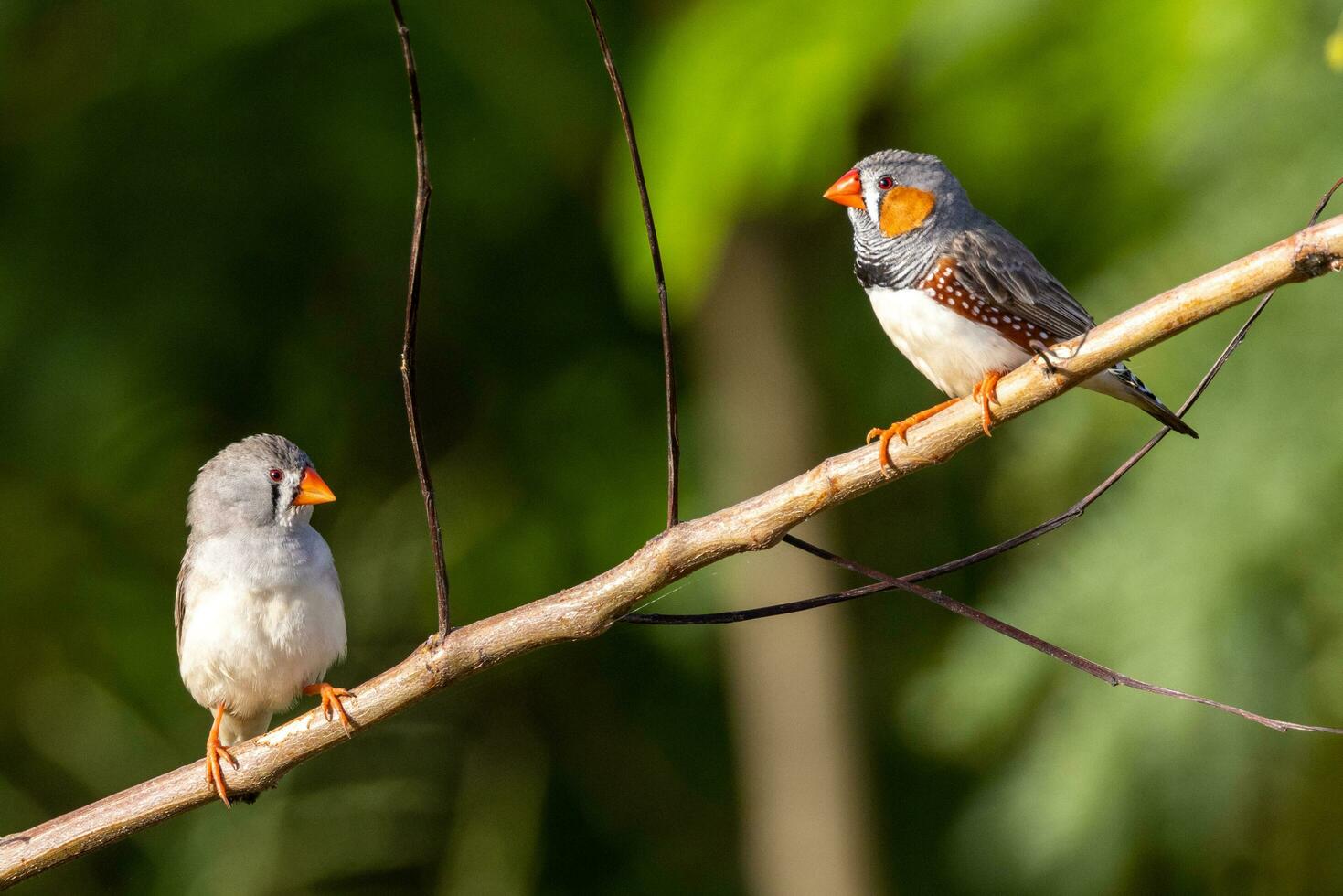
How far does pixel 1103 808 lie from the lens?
523 centimetres

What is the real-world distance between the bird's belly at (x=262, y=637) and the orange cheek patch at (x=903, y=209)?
1.64m

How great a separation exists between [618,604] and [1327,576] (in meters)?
3.51

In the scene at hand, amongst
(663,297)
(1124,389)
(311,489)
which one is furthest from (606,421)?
(663,297)

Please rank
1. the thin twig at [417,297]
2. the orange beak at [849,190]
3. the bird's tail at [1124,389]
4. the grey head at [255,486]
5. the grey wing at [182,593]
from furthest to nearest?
the grey wing at [182,593] < the grey head at [255,486] < the bird's tail at [1124,389] < the orange beak at [849,190] < the thin twig at [417,297]

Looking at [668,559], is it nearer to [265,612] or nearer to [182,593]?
[265,612]

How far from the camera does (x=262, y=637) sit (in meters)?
3.32

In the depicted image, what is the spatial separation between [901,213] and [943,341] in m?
0.23

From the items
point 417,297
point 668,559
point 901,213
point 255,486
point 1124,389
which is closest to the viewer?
point 417,297

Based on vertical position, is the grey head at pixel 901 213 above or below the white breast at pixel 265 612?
above

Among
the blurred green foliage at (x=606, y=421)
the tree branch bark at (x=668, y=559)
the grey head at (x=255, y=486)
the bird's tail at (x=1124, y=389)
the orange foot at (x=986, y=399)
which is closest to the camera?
the tree branch bark at (x=668, y=559)

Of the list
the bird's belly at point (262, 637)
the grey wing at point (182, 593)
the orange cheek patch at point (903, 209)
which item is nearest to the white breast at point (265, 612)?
the bird's belly at point (262, 637)

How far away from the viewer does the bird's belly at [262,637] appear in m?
3.31

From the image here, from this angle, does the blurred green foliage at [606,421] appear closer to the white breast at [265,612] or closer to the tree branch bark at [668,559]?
the white breast at [265,612]

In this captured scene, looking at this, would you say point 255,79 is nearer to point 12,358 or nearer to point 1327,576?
point 12,358
